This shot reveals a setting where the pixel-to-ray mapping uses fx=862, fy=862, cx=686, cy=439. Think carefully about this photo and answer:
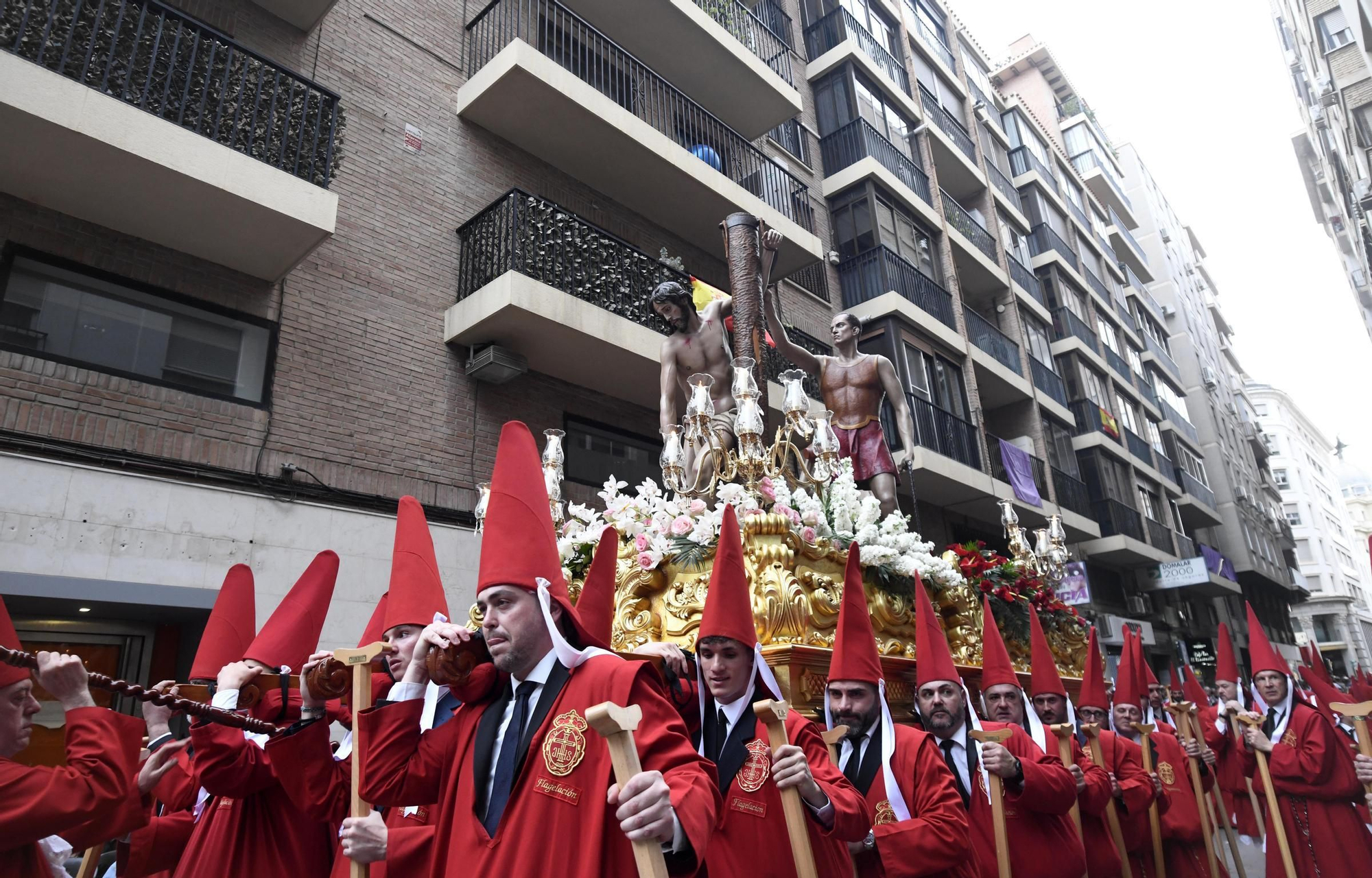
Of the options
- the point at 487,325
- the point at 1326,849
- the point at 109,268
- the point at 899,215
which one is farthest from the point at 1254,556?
the point at 109,268

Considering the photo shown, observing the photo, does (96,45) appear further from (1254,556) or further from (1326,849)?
(1254,556)

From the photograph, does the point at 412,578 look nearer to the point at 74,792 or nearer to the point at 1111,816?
the point at 74,792

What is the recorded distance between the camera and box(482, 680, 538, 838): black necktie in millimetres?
2346

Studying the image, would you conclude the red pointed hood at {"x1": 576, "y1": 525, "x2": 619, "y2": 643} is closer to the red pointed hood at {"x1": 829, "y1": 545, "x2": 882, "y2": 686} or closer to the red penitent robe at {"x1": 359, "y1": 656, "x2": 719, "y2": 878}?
the red penitent robe at {"x1": 359, "y1": 656, "x2": 719, "y2": 878}

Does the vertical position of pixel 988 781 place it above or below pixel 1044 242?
below

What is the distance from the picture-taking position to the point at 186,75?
758cm

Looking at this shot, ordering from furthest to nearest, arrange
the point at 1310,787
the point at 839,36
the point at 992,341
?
1. the point at 992,341
2. the point at 839,36
3. the point at 1310,787

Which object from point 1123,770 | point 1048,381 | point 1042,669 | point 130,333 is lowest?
point 1123,770

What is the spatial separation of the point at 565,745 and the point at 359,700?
759 millimetres

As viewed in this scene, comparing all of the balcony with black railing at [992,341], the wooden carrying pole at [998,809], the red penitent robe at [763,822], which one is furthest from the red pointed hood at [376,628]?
the balcony with black railing at [992,341]

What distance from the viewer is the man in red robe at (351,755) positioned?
2658 millimetres

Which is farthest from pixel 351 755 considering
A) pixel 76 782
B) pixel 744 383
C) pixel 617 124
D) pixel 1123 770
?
pixel 617 124

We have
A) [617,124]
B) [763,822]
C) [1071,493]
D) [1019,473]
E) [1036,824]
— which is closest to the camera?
[763,822]

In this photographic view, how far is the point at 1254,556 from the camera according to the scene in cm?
3450
